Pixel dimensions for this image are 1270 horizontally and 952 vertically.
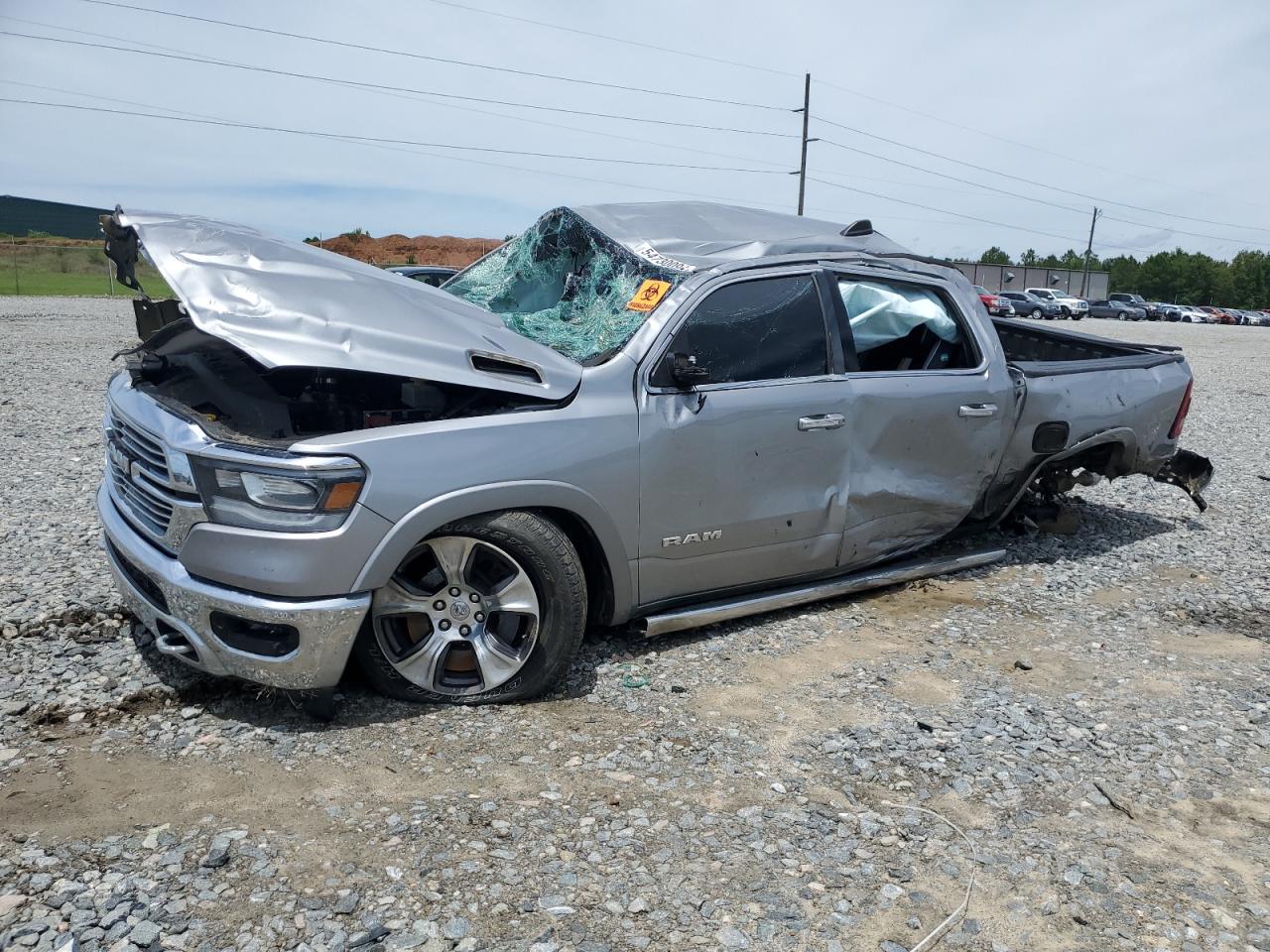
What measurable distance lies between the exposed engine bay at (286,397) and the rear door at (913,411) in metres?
1.69

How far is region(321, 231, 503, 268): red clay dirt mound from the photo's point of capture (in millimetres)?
65375

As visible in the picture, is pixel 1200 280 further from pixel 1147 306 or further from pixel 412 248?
pixel 412 248

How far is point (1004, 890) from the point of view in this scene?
275 centimetres

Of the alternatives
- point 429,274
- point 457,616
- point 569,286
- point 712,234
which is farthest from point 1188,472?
point 429,274

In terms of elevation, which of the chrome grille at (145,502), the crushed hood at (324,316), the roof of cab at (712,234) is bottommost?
the chrome grille at (145,502)

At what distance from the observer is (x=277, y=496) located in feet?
10.4

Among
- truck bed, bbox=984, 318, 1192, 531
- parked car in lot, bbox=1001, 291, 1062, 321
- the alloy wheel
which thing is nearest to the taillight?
truck bed, bbox=984, 318, 1192, 531

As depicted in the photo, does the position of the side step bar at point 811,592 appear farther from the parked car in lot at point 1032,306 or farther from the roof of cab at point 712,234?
the parked car in lot at point 1032,306

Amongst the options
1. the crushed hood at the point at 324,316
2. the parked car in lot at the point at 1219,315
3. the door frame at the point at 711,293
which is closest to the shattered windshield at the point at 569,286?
the door frame at the point at 711,293

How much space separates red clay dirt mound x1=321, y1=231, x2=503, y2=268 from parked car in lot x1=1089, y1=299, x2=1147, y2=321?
3808 centimetres

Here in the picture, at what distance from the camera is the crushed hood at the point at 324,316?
3.35 meters

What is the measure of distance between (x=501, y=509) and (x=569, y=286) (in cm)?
161

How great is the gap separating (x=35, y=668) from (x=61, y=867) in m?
1.41

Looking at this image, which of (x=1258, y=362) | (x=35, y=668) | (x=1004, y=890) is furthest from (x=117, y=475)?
(x=1258, y=362)
